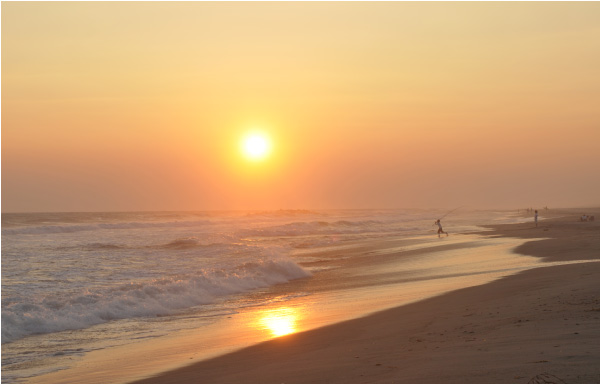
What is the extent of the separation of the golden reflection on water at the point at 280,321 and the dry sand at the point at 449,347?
56 centimetres

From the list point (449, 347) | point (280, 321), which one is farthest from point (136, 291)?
point (449, 347)

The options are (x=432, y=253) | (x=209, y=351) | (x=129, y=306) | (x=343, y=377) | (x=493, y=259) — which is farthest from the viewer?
(x=432, y=253)

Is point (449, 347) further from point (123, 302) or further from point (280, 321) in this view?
point (123, 302)

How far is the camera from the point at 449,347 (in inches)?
252

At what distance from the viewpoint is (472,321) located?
8.05m

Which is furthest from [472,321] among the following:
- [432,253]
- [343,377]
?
[432,253]

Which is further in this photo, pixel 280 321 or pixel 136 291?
pixel 136 291

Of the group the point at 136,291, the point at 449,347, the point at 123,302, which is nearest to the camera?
the point at 449,347

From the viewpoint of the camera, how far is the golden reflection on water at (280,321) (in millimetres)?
9422

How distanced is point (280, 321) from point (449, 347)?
4.52 metres

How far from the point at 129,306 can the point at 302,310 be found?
405 centimetres

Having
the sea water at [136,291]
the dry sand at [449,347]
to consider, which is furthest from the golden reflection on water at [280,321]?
the sea water at [136,291]

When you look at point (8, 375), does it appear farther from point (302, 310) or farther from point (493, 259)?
point (493, 259)

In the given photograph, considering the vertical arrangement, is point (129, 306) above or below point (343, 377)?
above
